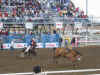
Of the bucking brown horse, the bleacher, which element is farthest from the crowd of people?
the bucking brown horse

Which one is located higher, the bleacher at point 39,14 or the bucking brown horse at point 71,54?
the bleacher at point 39,14

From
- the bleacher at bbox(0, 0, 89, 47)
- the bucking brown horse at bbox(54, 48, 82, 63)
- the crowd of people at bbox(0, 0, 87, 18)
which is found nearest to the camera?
the bucking brown horse at bbox(54, 48, 82, 63)

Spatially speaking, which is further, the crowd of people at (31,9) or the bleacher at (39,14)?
the crowd of people at (31,9)

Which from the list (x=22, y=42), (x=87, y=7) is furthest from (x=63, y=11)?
(x=22, y=42)

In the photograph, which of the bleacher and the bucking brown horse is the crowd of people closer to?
the bleacher

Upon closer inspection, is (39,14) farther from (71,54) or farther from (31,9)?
(71,54)

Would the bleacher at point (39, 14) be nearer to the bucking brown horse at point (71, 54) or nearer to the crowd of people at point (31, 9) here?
the crowd of people at point (31, 9)

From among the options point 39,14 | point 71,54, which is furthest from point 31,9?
point 71,54

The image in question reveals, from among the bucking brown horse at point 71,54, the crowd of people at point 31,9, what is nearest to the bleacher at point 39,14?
the crowd of people at point 31,9

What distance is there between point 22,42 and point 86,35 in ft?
19.4

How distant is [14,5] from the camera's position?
23.8 meters

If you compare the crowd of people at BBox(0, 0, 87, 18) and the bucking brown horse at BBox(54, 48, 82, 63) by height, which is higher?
the crowd of people at BBox(0, 0, 87, 18)

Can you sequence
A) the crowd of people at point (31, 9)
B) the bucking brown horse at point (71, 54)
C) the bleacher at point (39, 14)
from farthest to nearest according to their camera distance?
the crowd of people at point (31, 9)
the bleacher at point (39, 14)
the bucking brown horse at point (71, 54)

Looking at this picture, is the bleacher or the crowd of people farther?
the crowd of people
